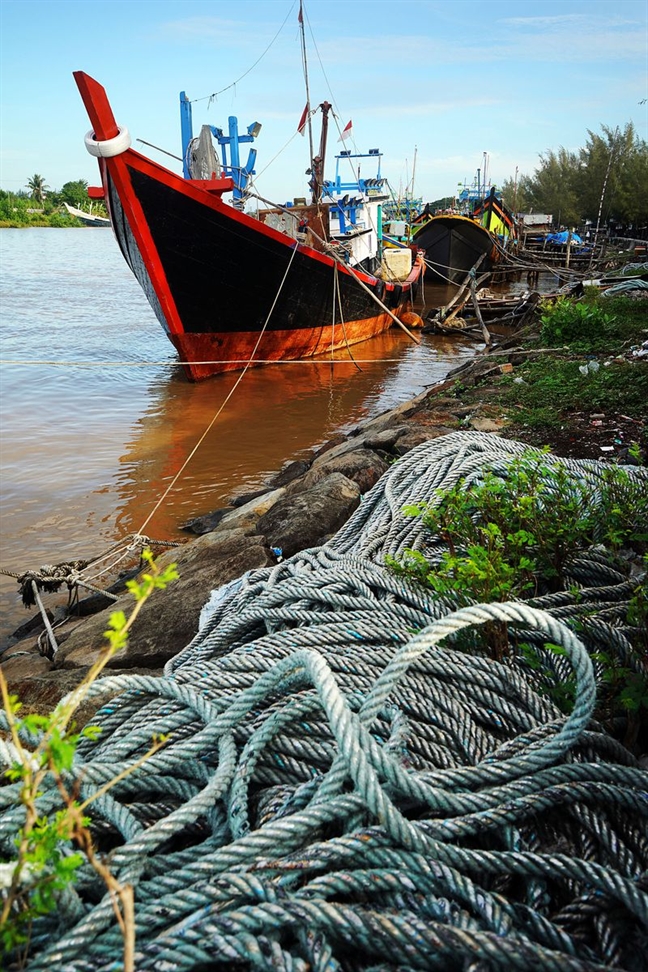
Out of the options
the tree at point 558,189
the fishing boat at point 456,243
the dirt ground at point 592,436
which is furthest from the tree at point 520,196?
the dirt ground at point 592,436

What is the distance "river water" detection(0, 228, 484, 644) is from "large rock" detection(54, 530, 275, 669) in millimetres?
1140

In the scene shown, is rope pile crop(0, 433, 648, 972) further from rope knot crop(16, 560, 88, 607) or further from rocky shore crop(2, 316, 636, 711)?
rope knot crop(16, 560, 88, 607)

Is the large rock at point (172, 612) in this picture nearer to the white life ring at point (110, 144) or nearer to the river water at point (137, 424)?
the river water at point (137, 424)

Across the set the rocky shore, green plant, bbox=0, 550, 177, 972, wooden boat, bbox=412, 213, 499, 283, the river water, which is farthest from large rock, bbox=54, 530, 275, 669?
wooden boat, bbox=412, 213, 499, 283

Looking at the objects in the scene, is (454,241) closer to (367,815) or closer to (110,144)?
(110,144)

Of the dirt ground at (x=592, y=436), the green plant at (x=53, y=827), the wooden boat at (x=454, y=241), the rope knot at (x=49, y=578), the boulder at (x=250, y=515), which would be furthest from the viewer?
the wooden boat at (x=454, y=241)

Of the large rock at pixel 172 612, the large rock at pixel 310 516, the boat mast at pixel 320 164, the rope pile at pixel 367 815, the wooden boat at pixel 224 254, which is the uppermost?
the boat mast at pixel 320 164

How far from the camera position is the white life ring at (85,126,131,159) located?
8531 mm

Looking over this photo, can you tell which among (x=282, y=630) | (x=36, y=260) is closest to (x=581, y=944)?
(x=282, y=630)

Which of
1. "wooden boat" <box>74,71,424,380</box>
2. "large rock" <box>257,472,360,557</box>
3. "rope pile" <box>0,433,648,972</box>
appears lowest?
"large rock" <box>257,472,360,557</box>

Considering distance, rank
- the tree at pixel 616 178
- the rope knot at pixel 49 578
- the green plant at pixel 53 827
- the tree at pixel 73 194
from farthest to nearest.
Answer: the tree at pixel 73 194 → the tree at pixel 616 178 → the rope knot at pixel 49 578 → the green plant at pixel 53 827

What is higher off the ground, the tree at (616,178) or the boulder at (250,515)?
the tree at (616,178)

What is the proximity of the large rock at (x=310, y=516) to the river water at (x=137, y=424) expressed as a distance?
1.92 m

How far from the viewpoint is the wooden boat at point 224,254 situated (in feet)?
30.3
